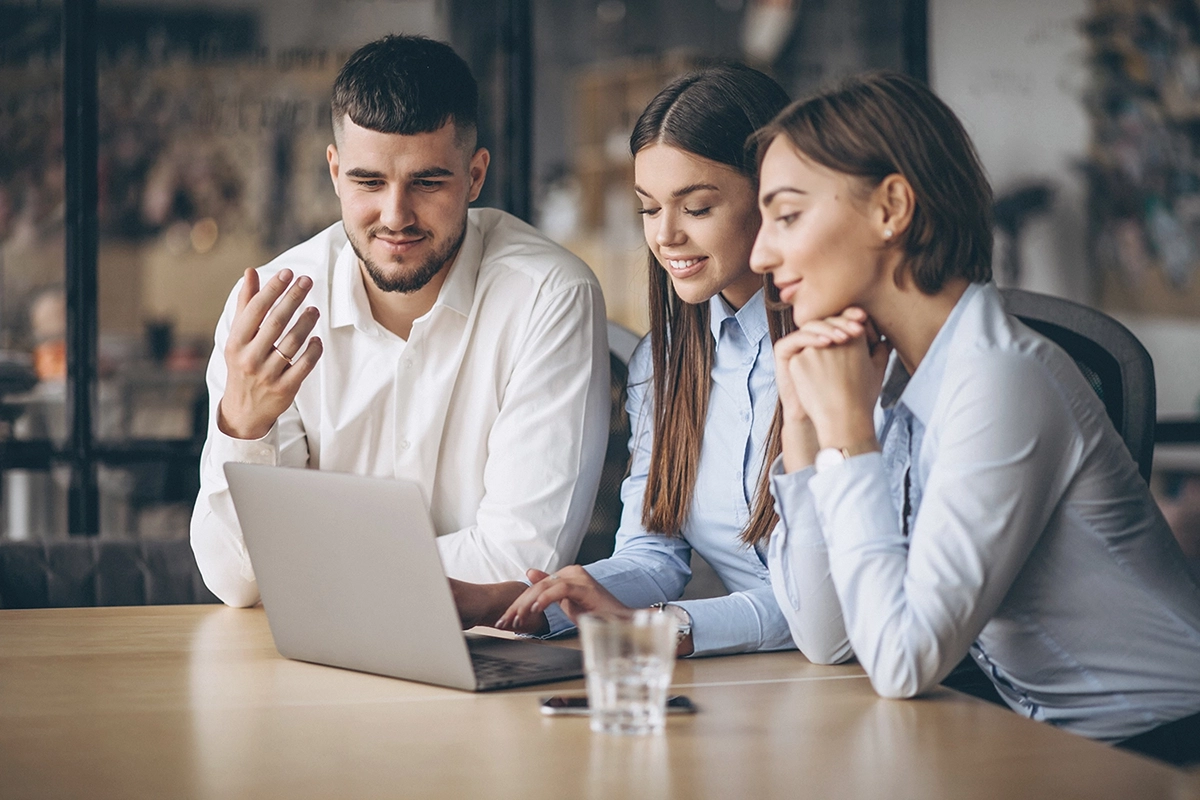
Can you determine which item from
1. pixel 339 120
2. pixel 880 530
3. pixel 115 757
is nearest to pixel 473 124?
pixel 339 120

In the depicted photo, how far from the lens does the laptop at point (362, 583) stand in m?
1.12

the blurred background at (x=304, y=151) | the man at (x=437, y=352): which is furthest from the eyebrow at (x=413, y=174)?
the blurred background at (x=304, y=151)

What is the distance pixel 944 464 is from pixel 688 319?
2.19 ft

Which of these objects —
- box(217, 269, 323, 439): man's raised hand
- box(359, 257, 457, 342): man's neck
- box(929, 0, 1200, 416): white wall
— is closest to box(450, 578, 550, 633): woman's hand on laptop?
box(217, 269, 323, 439): man's raised hand

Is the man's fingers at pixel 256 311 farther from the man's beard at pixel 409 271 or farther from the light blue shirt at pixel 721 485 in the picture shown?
the light blue shirt at pixel 721 485

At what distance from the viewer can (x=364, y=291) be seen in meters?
2.01

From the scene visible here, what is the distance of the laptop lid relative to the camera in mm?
1117

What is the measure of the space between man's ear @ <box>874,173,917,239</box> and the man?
671 mm

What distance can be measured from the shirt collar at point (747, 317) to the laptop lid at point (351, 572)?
78 cm

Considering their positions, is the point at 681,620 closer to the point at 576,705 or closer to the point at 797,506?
the point at 797,506

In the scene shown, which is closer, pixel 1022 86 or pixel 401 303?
pixel 401 303

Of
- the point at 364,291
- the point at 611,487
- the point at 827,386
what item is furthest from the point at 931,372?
the point at 364,291

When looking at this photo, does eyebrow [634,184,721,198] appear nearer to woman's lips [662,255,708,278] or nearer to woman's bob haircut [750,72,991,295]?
woman's lips [662,255,708,278]

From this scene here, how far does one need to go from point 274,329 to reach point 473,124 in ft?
1.65
